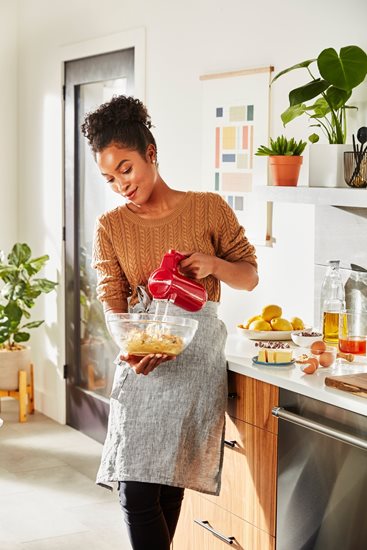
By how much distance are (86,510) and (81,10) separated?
2629mm

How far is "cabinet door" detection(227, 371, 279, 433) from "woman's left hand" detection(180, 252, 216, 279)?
1.15 feet

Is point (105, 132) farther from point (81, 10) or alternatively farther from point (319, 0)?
point (81, 10)

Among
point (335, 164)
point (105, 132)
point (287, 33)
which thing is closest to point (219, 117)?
point (287, 33)

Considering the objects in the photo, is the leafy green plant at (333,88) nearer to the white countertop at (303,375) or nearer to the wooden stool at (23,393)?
the white countertop at (303,375)

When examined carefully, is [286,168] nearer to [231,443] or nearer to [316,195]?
[316,195]

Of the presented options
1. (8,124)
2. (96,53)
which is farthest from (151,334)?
(8,124)

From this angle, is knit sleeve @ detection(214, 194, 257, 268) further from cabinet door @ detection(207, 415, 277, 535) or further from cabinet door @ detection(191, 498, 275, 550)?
cabinet door @ detection(191, 498, 275, 550)

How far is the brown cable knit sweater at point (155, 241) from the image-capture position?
9.12 ft

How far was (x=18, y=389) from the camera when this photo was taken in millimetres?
5473

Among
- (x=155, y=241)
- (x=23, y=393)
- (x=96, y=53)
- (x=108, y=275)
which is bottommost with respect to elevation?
(x=23, y=393)

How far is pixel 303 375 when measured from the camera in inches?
103

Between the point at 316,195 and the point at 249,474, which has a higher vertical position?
the point at 316,195

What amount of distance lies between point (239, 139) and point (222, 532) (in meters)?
1.62

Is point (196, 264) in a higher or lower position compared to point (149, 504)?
higher
